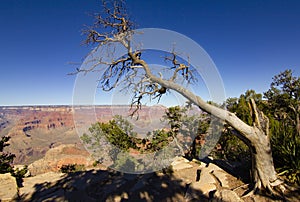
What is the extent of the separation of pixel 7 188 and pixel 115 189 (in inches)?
148

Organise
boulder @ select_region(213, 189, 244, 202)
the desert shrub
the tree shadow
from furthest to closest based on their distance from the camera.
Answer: the tree shadow
the desert shrub
boulder @ select_region(213, 189, 244, 202)

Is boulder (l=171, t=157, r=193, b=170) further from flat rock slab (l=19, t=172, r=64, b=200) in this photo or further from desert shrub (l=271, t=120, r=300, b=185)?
flat rock slab (l=19, t=172, r=64, b=200)

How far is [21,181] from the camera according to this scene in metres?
7.71

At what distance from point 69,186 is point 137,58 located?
542 cm

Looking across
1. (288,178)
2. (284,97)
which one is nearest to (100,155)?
(288,178)

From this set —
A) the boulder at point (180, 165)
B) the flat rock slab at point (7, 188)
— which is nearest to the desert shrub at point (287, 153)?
the boulder at point (180, 165)

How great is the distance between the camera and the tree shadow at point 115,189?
545 centimetres

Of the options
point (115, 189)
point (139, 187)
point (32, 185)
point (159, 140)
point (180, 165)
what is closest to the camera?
point (139, 187)

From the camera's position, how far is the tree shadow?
545 centimetres

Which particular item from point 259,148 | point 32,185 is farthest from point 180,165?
point 32,185

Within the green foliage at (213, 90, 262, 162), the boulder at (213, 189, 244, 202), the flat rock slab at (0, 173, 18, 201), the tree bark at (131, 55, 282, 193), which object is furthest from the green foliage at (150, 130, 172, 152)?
the flat rock slab at (0, 173, 18, 201)

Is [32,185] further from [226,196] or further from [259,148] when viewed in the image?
[259,148]

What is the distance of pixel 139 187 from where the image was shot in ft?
19.6

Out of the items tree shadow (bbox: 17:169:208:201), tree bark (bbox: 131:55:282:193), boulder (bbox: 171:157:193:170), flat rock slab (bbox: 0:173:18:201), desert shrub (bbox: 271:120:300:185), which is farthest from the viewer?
boulder (bbox: 171:157:193:170)
